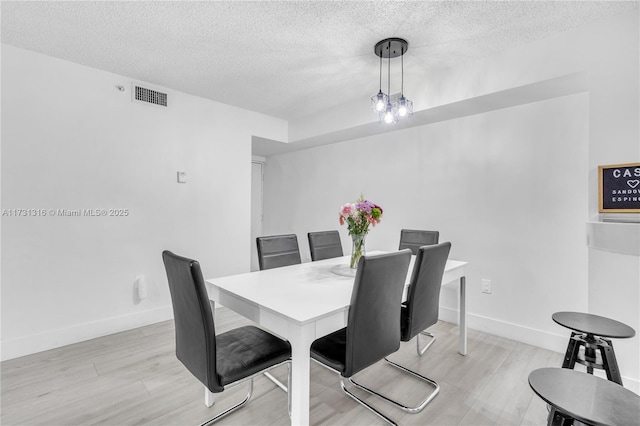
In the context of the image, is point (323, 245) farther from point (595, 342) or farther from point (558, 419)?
point (558, 419)

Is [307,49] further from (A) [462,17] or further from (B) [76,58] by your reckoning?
(B) [76,58]

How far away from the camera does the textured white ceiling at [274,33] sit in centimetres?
Result: 194

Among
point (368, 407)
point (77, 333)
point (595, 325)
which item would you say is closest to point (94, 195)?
point (77, 333)

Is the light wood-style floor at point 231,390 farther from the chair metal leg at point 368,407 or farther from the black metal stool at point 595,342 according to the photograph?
the black metal stool at point 595,342

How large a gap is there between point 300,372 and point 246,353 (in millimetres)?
366

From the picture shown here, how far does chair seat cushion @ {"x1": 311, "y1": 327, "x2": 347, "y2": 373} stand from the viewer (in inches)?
58.2

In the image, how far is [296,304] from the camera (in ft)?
4.83

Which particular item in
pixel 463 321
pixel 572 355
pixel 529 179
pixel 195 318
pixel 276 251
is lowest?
pixel 463 321

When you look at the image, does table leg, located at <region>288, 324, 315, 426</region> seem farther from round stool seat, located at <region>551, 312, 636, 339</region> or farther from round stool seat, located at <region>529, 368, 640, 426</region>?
round stool seat, located at <region>551, 312, 636, 339</region>

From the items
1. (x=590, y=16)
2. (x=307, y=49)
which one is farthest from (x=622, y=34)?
(x=307, y=49)

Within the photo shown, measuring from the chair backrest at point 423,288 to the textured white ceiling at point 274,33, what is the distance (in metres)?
1.56

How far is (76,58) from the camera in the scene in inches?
103

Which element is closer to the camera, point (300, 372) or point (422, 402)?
point (300, 372)

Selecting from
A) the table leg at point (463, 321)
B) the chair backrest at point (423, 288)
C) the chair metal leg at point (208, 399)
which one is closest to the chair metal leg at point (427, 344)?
the table leg at point (463, 321)
